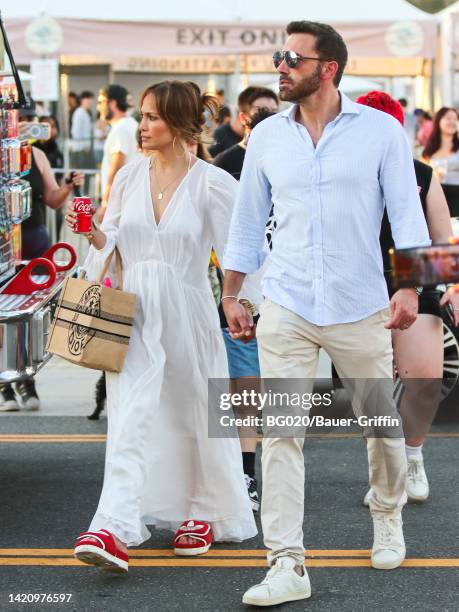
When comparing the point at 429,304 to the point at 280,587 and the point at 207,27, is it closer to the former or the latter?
the point at 280,587

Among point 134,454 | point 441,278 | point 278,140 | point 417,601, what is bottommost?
point 417,601

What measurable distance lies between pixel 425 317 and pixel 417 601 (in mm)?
1679

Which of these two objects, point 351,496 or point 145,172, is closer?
point 145,172

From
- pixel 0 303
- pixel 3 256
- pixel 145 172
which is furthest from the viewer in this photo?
pixel 3 256

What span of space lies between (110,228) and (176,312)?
18.1 inches

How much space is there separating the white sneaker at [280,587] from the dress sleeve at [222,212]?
1178mm

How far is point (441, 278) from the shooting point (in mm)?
2877

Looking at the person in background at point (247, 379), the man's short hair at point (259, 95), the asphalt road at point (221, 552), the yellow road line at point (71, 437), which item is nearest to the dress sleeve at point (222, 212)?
the person in background at point (247, 379)

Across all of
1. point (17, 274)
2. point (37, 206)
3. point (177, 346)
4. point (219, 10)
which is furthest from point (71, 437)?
point (219, 10)

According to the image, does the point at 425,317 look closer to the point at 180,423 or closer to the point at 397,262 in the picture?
the point at 180,423

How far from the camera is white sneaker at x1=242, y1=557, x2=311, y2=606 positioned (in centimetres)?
440

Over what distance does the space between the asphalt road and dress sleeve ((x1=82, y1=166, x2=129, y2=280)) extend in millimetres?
1171

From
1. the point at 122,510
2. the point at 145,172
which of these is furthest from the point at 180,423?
the point at 145,172

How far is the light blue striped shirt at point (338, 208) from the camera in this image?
14.7ft
